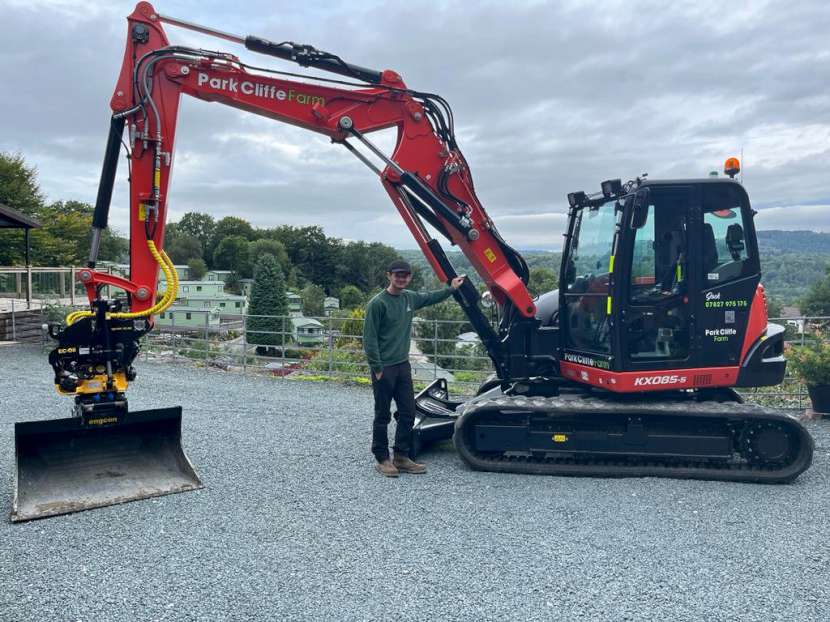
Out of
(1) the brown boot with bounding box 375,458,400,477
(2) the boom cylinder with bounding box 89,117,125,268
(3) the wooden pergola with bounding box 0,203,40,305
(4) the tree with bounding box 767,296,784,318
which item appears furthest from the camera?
(3) the wooden pergola with bounding box 0,203,40,305

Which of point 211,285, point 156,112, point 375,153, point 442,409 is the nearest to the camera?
point 156,112

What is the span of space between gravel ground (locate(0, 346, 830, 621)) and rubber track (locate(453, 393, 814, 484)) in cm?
13

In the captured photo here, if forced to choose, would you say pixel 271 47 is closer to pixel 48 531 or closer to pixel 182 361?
pixel 48 531

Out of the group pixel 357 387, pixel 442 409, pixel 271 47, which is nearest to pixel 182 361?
pixel 357 387

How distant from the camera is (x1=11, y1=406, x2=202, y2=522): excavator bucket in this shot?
4.99 meters

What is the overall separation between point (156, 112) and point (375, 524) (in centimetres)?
395

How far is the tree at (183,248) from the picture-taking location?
71.5 meters

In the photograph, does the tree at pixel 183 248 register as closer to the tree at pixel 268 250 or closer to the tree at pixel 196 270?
the tree at pixel 196 270

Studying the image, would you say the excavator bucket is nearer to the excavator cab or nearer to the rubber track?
the rubber track

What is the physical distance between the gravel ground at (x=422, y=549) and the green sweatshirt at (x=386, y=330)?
111 cm

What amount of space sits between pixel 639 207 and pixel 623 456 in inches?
91.8

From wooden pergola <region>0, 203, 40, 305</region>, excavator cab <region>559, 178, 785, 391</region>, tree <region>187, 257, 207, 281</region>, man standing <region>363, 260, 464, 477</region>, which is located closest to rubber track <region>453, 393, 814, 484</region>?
excavator cab <region>559, 178, 785, 391</region>

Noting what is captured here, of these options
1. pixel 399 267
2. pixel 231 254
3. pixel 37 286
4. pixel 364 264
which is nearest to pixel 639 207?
pixel 399 267

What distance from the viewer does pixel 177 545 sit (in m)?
4.34
